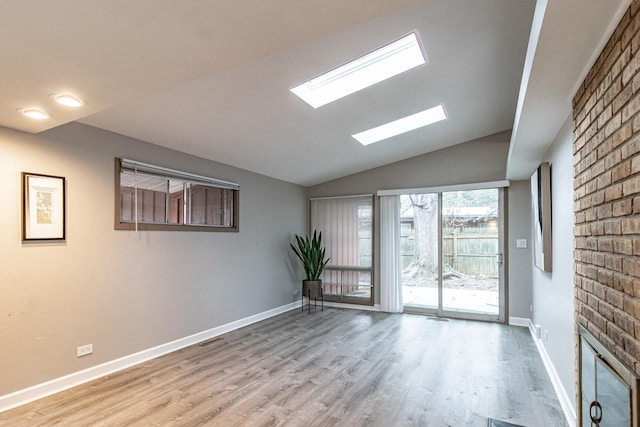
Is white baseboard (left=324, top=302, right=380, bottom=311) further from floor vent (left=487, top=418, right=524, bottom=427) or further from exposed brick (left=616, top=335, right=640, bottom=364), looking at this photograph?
exposed brick (left=616, top=335, right=640, bottom=364)

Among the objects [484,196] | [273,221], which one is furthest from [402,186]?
[273,221]

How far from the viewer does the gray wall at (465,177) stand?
5.03m

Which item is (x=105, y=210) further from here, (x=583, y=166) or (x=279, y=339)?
(x=583, y=166)

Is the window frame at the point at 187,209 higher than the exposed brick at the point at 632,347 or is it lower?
higher

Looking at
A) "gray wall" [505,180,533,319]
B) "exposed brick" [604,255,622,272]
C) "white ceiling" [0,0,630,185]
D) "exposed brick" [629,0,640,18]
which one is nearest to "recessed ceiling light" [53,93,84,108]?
"white ceiling" [0,0,630,185]

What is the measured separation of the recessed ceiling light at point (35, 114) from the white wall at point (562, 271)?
3723mm

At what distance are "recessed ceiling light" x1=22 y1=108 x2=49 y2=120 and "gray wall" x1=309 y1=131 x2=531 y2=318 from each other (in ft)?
15.2

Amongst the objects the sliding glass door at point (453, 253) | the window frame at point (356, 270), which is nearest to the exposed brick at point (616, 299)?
the sliding glass door at point (453, 253)

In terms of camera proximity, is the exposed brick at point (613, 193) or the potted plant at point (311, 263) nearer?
the exposed brick at point (613, 193)

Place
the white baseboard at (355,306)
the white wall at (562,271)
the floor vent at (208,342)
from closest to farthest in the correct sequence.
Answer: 1. the white wall at (562,271)
2. the floor vent at (208,342)
3. the white baseboard at (355,306)

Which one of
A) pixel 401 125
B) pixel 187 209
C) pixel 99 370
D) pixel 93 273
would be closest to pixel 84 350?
pixel 99 370

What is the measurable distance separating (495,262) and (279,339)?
11.4 ft

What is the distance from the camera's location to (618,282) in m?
1.43

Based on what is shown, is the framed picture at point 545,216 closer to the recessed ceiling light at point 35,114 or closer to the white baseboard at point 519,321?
the white baseboard at point 519,321
